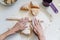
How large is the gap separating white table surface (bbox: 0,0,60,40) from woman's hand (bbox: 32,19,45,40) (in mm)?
37

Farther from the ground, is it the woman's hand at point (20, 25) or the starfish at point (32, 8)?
the starfish at point (32, 8)

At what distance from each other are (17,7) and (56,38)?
39 centimetres

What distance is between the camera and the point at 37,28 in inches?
50.6

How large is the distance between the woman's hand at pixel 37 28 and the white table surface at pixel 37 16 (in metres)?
0.04

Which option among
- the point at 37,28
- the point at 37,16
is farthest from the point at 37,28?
the point at 37,16

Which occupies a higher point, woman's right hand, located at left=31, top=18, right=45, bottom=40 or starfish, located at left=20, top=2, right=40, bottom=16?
starfish, located at left=20, top=2, right=40, bottom=16

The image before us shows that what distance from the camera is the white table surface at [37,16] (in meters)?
1.30

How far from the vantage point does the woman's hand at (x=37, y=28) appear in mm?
1262

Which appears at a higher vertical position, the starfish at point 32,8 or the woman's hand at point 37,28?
the starfish at point 32,8

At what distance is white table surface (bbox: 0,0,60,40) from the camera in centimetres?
130

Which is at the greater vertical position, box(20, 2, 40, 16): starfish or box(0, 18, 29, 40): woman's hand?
box(20, 2, 40, 16): starfish

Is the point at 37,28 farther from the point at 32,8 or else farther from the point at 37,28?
the point at 32,8

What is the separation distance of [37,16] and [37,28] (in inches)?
4.2

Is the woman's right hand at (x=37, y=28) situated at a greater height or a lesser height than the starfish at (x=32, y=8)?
lesser
